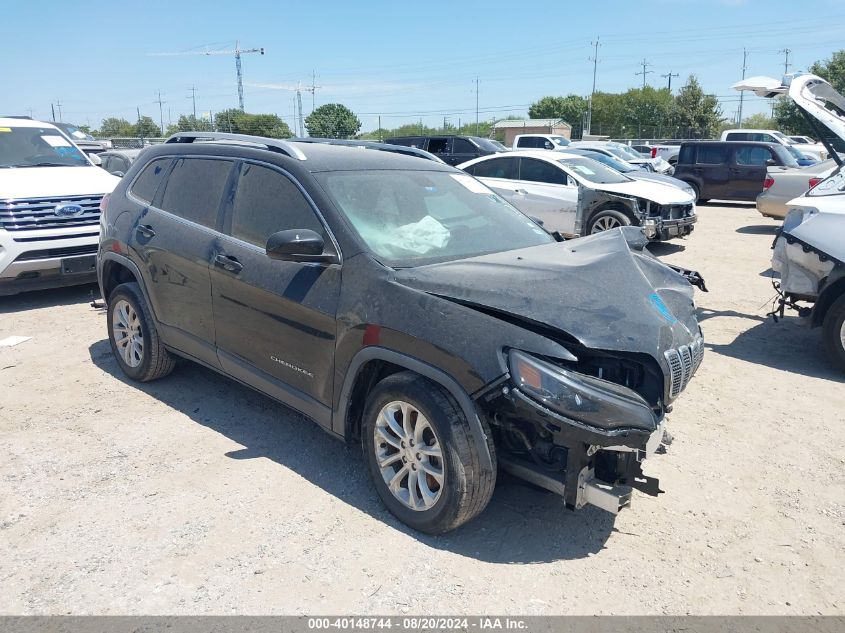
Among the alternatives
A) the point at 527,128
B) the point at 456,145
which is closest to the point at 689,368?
the point at 456,145

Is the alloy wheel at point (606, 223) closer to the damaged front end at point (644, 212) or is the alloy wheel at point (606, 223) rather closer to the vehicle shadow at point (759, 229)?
the damaged front end at point (644, 212)

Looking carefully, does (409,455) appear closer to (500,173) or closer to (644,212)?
(644,212)

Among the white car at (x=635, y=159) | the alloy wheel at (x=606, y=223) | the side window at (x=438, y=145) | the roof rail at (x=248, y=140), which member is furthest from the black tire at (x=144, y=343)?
the white car at (x=635, y=159)

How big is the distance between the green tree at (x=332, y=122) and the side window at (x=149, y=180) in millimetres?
54699

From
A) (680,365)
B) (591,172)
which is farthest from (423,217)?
(591,172)

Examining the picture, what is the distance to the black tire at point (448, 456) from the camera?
3.08m

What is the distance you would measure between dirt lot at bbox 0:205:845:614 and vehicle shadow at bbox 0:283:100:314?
3171 mm

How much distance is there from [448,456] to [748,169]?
18.1 m

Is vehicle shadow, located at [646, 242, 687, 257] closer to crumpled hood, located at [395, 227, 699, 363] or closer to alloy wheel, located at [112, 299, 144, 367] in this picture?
crumpled hood, located at [395, 227, 699, 363]

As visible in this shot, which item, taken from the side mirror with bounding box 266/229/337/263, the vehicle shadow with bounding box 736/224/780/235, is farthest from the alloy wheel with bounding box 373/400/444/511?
the vehicle shadow with bounding box 736/224/780/235

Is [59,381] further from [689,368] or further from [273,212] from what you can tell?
[689,368]

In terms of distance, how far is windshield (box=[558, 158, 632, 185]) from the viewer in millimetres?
11742

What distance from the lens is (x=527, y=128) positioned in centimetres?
5862

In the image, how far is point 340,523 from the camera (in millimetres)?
3520
